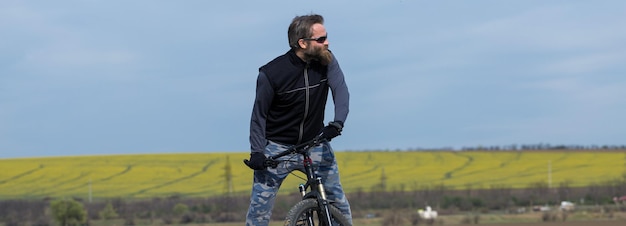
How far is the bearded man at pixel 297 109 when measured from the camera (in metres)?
7.10

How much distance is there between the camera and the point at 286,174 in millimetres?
7344

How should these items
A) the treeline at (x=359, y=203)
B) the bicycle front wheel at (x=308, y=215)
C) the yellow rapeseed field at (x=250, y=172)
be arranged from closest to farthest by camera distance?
the bicycle front wheel at (x=308, y=215) < the treeline at (x=359, y=203) < the yellow rapeseed field at (x=250, y=172)

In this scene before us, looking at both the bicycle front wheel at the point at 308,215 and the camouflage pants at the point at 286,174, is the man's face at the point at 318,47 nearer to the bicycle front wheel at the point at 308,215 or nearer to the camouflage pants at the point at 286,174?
the camouflage pants at the point at 286,174

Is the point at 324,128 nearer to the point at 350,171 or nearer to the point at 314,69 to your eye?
the point at 314,69

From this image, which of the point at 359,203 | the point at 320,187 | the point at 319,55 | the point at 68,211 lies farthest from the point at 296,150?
the point at 68,211

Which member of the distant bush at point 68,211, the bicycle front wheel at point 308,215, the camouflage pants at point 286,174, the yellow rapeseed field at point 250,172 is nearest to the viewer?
the bicycle front wheel at point 308,215

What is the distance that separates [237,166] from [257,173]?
5109 cm

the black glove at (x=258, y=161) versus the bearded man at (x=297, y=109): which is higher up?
the bearded man at (x=297, y=109)

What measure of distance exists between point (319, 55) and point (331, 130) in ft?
1.50

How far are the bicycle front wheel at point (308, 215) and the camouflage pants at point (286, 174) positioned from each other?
13cm

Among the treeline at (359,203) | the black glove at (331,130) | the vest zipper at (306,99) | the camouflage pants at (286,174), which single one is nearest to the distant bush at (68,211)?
the treeline at (359,203)

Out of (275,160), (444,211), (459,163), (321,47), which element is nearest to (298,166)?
(275,160)

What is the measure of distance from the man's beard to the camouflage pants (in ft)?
1.68

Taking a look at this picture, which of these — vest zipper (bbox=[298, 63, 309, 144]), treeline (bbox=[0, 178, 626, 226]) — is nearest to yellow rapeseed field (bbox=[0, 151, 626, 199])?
treeline (bbox=[0, 178, 626, 226])
